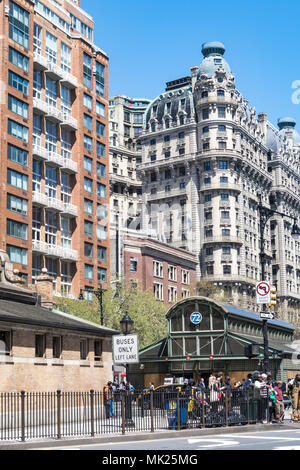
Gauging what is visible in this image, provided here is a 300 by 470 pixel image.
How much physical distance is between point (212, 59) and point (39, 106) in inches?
2559

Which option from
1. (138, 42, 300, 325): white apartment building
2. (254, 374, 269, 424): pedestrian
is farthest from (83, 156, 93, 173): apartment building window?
(254, 374, 269, 424): pedestrian

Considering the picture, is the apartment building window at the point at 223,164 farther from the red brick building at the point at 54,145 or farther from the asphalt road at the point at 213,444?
the asphalt road at the point at 213,444

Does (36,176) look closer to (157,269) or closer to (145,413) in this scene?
(157,269)

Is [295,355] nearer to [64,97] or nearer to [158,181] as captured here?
[64,97]

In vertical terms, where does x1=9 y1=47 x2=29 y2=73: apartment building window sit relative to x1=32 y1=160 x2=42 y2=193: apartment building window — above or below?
above

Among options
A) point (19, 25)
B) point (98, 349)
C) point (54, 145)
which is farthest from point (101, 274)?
point (98, 349)

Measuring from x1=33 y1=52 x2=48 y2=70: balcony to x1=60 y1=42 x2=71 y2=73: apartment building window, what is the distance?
5364 mm

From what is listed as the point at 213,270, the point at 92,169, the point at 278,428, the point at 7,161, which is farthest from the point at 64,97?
the point at 278,428

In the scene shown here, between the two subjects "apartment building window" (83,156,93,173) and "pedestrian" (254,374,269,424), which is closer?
"pedestrian" (254,374,269,424)

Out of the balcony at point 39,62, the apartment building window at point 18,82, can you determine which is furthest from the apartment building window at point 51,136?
the apartment building window at point 18,82

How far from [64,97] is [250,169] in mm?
59194

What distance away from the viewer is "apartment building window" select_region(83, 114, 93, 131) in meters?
82.2

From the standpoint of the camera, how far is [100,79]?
286 feet

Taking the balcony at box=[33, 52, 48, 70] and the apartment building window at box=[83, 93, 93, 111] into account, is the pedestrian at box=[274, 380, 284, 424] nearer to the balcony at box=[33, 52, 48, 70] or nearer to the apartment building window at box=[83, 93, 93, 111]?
the balcony at box=[33, 52, 48, 70]
